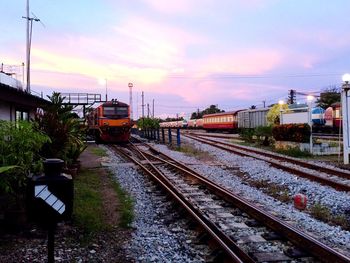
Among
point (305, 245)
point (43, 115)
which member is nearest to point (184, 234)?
point (305, 245)

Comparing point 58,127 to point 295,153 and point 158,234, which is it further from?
point 295,153

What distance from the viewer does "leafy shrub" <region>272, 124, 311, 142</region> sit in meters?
20.3

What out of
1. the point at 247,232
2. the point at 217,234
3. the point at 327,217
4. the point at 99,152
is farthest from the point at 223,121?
the point at 217,234

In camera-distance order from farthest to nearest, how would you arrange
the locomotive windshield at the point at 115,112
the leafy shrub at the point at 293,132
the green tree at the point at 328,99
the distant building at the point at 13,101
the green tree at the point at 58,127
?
the green tree at the point at 328,99 → the locomotive windshield at the point at 115,112 → the leafy shrub at the point at 293,132 → the distant building at the point at 13,101 → the green tree at the point at 58,127

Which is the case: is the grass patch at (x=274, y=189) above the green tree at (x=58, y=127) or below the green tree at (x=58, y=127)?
below

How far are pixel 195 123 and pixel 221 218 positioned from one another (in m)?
68.3

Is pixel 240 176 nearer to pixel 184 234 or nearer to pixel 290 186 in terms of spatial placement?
pixel 290 186

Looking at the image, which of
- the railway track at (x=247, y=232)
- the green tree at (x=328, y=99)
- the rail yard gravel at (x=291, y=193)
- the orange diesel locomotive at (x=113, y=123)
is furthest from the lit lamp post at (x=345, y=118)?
the green tree at (x=328, y=99)

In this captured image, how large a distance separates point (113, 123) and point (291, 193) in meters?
21.5

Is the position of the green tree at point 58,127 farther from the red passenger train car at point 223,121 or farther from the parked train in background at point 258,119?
the red passenger train car at point 223,121

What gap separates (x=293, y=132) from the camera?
2119cm

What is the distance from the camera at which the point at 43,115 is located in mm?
11664

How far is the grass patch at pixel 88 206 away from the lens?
6.96m

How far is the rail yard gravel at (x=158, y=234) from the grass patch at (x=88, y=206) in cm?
66
